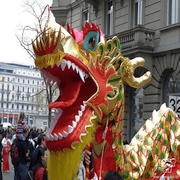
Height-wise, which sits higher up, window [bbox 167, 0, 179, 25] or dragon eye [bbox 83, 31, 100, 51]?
window [bbox 167, 0, 179, 25]

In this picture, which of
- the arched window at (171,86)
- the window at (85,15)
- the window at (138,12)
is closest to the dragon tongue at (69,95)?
the arched window at (171,86)

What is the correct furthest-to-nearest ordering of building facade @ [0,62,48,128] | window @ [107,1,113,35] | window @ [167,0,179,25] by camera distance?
building facade @ [0,62,48,128], window @ [107,1,113,35], window @ [167,0,179,25]

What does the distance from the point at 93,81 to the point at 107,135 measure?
70 cm

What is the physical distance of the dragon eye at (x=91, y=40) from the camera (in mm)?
4528

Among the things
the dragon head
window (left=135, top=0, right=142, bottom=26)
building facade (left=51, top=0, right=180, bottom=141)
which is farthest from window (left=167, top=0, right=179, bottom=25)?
the dragon head

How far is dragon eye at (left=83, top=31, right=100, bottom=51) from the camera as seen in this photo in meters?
4.53

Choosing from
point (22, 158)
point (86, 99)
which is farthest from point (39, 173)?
point (22, 158)

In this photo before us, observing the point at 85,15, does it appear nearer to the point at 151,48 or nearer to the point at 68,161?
the point at 151,48

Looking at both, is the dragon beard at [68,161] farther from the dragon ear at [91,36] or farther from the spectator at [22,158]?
the spectator at [22,158]

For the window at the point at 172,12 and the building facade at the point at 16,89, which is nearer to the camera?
the window at the point at 172,12

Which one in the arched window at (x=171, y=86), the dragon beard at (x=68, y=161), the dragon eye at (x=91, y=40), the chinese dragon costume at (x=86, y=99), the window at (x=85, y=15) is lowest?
the dragon beard at (x=68, y=161)

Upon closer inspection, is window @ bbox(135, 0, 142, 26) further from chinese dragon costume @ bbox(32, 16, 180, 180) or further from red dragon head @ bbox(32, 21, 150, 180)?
red dragon head @ bbox(32, 21, 150, 180)

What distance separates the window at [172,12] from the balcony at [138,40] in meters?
0.92

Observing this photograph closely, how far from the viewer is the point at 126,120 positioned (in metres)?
20.1
